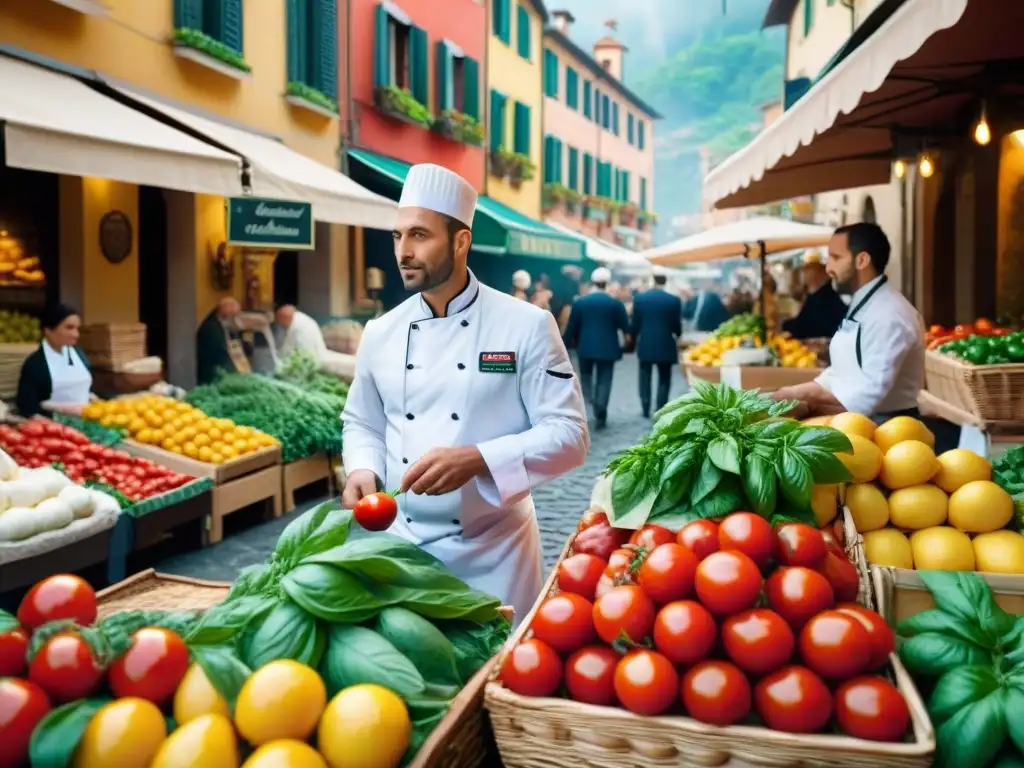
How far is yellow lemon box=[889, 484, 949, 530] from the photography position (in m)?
2.75

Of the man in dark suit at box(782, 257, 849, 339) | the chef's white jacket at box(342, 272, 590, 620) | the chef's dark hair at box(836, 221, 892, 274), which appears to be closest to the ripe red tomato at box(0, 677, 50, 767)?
the chef's white jacket at box(342, 272, 590, 620)

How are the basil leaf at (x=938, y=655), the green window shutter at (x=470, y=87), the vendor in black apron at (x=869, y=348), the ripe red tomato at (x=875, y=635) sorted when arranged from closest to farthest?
the ripe red tomato at (x=875, y=635) < the basil leaf at (x=938, y=655) < the vendor in black apron at (x=869, y=348) < the green window shutter at (x=470, y=87)

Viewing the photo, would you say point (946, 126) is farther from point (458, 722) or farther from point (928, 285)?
point (458, 722)

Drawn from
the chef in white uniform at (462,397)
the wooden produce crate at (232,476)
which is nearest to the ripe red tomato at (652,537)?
the chef in white uniform at (462,397)

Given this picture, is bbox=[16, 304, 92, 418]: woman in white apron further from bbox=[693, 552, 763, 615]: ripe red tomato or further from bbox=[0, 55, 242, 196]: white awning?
bbox=[693, 552, 763, 615]: ripe red tomato

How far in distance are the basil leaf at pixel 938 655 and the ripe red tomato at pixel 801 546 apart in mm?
264

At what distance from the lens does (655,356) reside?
12.9m

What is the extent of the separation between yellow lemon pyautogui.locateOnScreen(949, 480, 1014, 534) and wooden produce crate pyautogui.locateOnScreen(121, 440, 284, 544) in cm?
531

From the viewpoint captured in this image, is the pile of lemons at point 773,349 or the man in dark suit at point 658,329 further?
the man in dark suit at point 658,329

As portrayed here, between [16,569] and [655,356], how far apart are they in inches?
361

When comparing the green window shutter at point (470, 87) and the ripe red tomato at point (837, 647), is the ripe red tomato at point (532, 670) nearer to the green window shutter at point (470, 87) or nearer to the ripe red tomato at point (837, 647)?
the ripe red tomato at point (837, 647)

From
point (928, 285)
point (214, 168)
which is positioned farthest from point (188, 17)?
point (928, 285)

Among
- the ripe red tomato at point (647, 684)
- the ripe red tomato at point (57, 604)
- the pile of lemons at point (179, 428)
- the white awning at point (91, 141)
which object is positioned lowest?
the pile of lemons at point (179, 428)

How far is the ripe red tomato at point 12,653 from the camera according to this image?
1668mm
